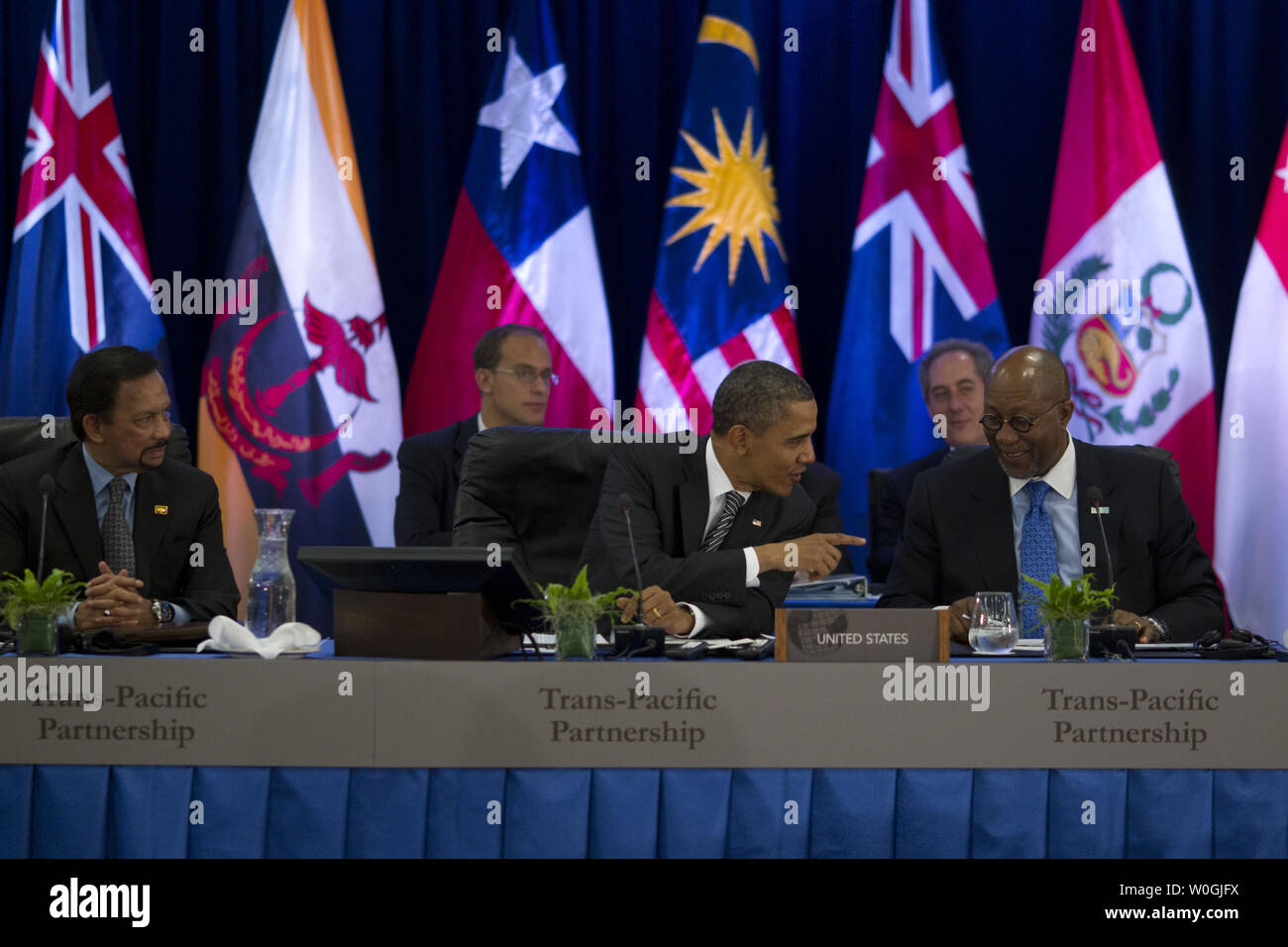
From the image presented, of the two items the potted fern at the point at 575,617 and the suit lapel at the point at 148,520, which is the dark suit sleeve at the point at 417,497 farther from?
the potted fern at the point at 575,617

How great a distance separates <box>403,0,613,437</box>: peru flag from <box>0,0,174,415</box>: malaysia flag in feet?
3.65

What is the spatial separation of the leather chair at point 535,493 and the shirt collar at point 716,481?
0.26 metres

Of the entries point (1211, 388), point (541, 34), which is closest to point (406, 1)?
point (541, 34)

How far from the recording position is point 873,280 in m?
5.20

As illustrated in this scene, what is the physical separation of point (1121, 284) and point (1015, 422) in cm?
234

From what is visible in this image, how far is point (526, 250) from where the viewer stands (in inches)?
204

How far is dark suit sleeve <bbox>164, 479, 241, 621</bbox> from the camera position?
3.12 meters

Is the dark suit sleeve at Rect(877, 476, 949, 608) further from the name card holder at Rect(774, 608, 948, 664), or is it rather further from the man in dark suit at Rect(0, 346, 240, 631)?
the man in dark suit at Rect(0, 346, 240, 631)

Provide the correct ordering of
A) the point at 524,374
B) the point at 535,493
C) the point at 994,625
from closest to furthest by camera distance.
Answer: the point at 994,625 < the point at 535,493 < the point at 524,374

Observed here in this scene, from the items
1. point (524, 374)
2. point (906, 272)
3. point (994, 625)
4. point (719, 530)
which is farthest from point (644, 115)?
point (994, 625)

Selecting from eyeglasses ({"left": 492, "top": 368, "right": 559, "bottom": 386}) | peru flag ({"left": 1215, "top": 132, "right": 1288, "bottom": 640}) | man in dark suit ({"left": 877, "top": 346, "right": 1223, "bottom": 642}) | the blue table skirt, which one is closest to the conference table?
the blue table skirt

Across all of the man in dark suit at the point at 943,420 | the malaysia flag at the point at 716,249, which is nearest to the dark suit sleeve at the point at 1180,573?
the man in dark suit at the point at 943,420

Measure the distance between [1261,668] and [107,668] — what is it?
6.22ft

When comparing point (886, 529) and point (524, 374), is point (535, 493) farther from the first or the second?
point (886, 529)
